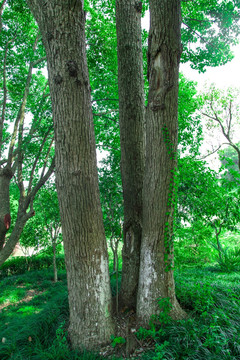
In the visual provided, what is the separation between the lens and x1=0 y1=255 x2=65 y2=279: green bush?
8.74 meters

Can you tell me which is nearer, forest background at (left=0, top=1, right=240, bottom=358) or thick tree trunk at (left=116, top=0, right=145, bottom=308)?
thick tree trunk at (left=116, top=0, right=145, bottom=308)

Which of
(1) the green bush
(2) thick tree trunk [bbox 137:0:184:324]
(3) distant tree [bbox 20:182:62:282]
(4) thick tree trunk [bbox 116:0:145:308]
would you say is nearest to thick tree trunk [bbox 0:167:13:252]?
(3) distant tree [bbox 20:182:62:282]

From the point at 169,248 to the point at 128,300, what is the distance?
37.9 inches

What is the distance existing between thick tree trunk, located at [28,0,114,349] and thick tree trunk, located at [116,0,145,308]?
59 centimetres

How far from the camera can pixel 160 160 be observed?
2.65 m

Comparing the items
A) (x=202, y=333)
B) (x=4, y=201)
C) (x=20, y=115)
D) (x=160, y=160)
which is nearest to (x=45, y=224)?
(x=4, y=201)

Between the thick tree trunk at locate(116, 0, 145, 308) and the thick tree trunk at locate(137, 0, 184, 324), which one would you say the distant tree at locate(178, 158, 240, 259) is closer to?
the thick tree trunk at locate(116, 0, 145, 308)

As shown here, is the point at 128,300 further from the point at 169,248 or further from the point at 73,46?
the point at 73,46

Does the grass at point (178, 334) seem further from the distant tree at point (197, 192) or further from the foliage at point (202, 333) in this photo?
the distant tree at point (197, 192)

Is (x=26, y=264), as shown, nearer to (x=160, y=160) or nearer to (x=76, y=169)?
(x=76, y=169)

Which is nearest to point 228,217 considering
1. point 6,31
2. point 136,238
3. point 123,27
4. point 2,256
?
point 136,238

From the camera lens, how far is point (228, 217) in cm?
575

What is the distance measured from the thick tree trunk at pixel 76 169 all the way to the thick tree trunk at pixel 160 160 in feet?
1.83

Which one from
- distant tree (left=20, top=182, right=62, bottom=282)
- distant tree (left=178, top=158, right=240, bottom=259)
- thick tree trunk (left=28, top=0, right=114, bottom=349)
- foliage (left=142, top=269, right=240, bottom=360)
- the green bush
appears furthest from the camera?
the green bush
